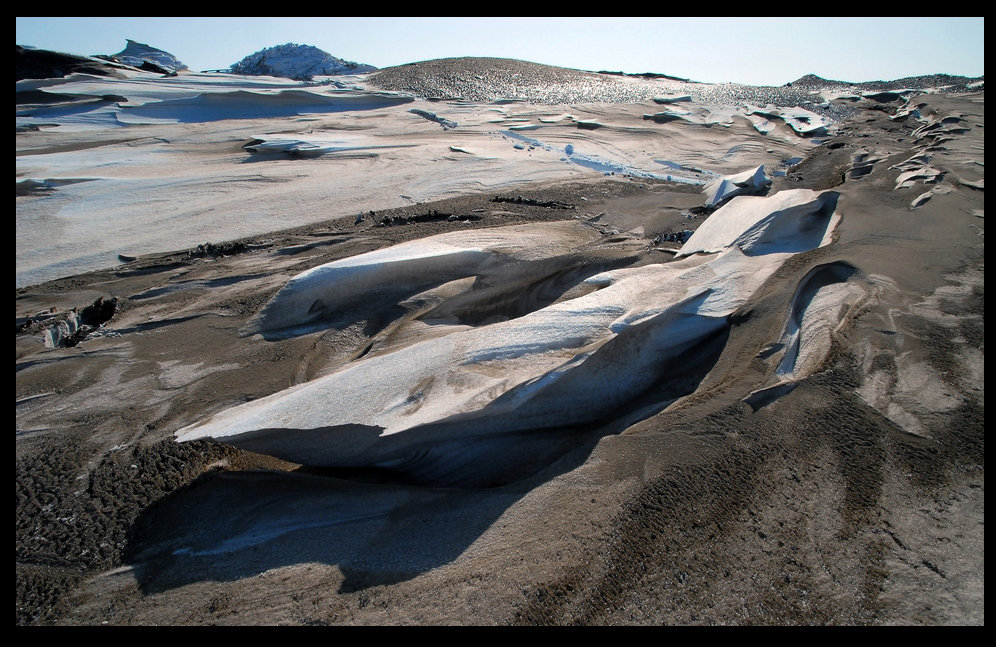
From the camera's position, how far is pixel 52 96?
9.00 metres

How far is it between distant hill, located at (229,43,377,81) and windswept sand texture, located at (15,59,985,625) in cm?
1323

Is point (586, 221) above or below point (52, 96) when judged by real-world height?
below

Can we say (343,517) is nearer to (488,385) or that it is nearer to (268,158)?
(488,385)

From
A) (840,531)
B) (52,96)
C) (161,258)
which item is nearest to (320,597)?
(840,531)

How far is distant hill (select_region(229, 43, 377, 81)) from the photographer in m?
16.1

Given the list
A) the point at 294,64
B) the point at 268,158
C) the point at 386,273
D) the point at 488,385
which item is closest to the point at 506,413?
the point at 488,385

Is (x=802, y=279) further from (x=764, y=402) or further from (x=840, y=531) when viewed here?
(x=840, y=531)

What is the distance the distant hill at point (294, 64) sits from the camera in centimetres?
1614

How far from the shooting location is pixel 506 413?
6.68ft

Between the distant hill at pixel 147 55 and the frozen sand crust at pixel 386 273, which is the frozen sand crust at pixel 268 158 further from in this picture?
the distant hill at pixel 147 55

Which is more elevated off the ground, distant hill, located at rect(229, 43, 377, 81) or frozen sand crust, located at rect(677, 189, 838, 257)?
distant hill, located at rect(229, 43, 377, 81)

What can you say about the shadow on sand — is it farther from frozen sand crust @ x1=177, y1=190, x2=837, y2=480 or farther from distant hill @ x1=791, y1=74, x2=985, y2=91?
distant hill @ x1=791, y1=74, x2=985, y2=91

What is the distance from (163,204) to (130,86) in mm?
6939

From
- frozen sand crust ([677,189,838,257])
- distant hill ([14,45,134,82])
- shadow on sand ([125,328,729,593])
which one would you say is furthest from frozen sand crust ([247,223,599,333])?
distant hill ([14,45,134,82])
